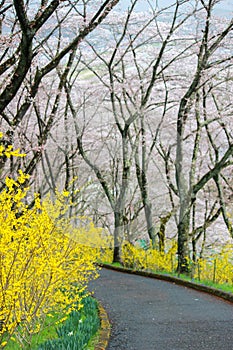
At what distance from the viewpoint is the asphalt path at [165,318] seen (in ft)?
19.9

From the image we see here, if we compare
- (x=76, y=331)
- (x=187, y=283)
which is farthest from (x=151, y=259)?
(x=76, y=331)

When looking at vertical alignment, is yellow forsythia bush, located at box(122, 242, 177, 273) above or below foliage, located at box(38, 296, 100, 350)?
above

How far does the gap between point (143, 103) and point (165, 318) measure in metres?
9.33

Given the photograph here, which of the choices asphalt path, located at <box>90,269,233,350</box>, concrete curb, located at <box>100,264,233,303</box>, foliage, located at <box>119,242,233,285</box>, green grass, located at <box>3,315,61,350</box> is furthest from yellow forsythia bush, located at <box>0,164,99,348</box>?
foliage, located at <box>119,242,233,285</box>

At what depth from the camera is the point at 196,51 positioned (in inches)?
648

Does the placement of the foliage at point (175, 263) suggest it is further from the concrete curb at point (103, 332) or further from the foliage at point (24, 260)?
the foliage at point (24, 260)

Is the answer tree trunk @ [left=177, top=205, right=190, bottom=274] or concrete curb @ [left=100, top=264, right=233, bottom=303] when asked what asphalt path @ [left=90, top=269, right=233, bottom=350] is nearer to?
concrete curb @ [left=100, top=264, right=233, bottom=303]

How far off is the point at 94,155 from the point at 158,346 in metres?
19.6

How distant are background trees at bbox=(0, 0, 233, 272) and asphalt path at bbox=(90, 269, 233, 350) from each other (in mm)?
3311

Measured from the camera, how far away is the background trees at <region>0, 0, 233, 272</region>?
1358cm

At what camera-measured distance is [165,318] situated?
754cm

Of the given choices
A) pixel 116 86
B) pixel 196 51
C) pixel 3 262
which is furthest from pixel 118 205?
pixel 3 262

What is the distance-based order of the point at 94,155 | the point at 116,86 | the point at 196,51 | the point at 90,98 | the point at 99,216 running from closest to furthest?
1. the point at 196,51
2. the point at 116,86
3. the point at 90,98
4. the point at 94,155
5. the point at 99,216

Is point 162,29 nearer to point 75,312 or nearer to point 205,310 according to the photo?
point 205,310
